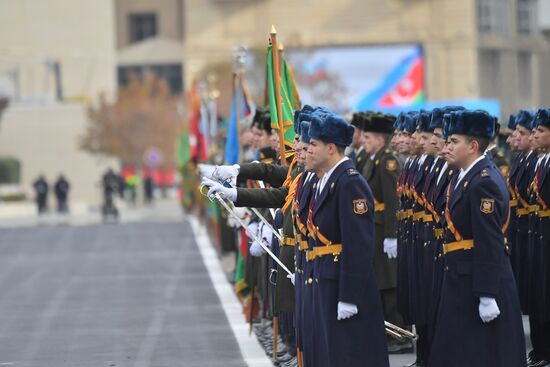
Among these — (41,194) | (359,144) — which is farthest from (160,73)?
(359,144)

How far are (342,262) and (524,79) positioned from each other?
80.2m

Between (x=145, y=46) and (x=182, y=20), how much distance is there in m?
5.56

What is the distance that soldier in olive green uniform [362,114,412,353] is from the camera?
43.4 feet

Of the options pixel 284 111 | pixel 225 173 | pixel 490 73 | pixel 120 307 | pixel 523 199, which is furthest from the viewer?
pixel 490 73

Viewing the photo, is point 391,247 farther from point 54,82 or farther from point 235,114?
point 54,82

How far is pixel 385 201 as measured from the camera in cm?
1338

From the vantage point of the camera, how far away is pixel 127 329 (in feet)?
51.3

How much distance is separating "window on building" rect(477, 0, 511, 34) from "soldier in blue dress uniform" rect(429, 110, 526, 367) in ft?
245

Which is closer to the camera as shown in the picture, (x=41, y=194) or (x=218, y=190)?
(x=218, y=190)

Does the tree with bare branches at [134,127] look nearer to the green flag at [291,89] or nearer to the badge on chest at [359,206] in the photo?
the green flag at [291,89]

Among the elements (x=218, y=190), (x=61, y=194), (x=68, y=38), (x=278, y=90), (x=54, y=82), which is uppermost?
(x=68, y=38)

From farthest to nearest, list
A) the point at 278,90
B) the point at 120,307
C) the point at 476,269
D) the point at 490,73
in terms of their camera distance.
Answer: the point at 490,73 < the point at 120,307 < the point at 278,90 < the point at 476,269

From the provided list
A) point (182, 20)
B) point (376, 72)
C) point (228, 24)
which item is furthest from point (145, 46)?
point (376, 72)

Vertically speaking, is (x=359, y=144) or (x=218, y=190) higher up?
(x=359, y=144)
